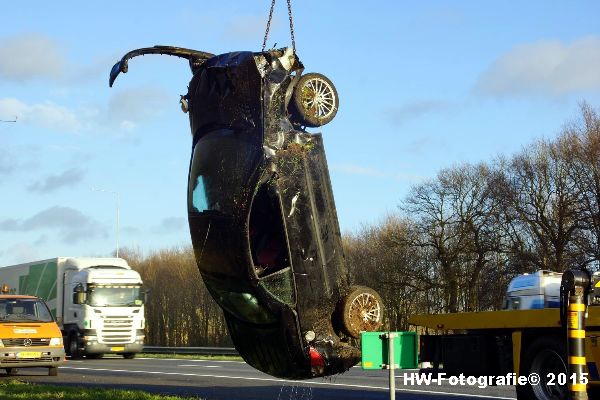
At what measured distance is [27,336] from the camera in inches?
886

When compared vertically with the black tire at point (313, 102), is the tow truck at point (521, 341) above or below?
below

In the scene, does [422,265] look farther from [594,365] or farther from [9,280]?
[594,365]

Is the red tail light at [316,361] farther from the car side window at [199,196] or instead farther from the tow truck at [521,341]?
the tow truck at [521,341]

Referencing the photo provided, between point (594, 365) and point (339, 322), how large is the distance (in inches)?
211

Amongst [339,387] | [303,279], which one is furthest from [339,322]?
[339,387]

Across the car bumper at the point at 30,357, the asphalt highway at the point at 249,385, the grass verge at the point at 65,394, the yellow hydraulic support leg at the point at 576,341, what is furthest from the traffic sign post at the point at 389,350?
the car bumper at the point at 30,357

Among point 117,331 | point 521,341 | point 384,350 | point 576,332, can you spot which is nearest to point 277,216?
point 384,350

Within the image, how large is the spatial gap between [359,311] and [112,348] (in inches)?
1124

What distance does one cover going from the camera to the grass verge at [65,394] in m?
15.0

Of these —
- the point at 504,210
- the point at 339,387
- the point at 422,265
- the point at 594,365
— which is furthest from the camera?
the point at 422,265

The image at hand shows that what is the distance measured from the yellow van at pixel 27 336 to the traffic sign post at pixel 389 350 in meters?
15.9

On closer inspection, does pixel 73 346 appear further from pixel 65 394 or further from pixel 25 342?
pixel 65 394

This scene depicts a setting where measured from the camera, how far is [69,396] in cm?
1532

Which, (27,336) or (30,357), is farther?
(27,336)
